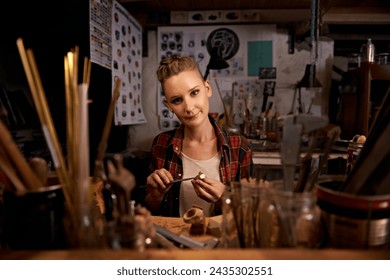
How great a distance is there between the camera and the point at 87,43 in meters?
1.87

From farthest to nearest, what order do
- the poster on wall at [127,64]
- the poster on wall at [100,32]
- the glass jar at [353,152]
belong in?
the poster on wall at [127,64]
the poster on wall at [100,32]
the glass jar at [353,152]

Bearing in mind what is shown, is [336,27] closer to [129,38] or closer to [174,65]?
[129,38]

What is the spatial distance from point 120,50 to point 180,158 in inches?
50.6

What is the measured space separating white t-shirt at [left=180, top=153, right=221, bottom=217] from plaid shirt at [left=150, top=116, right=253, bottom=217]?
2 cm

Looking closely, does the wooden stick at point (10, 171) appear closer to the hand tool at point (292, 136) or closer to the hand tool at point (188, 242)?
the hand tool at point (188, 242)

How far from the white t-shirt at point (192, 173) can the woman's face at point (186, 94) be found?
0.22 m

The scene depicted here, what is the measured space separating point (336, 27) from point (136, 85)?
186 centimetres

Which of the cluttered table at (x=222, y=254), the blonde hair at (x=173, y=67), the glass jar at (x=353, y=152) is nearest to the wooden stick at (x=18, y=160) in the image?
the cluttered table at (x=222, y=254)

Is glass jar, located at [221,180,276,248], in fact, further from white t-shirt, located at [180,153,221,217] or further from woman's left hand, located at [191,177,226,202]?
white t-shirt, located at [180,153,221,217]

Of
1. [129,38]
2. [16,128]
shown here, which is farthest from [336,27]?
[16,128]

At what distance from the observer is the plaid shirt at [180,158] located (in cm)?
142

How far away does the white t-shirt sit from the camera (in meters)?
1.42

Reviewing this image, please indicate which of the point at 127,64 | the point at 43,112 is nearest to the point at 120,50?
the point at 127,64

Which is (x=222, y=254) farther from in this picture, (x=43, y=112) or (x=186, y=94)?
(x=186, y=94)
